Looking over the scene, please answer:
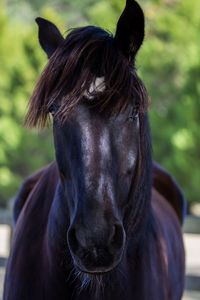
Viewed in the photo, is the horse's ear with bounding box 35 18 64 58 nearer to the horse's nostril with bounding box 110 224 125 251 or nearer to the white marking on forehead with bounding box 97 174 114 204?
the white marking on forehead with bounding box 97 174 114 204

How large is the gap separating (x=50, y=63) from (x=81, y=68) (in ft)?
0.55

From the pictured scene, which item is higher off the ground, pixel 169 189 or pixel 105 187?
pixel 105 187

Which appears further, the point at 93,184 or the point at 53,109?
the point at 53,109

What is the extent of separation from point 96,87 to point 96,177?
381 mm

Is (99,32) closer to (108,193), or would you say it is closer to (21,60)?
(108,193)

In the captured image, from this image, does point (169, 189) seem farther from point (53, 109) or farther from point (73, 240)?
point (73, 240)

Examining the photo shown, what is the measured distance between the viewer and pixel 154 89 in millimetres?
18750

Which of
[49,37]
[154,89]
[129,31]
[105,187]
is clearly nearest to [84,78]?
[129,31]

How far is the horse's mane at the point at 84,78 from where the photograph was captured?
105 inches

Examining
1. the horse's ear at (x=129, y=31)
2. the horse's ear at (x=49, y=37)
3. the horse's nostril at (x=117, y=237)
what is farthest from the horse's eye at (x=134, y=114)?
the horse's ear at (x=49, y=37)

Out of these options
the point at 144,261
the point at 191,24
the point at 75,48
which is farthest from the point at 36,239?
the point at 191,24

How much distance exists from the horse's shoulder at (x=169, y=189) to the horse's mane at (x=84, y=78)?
2175 mm

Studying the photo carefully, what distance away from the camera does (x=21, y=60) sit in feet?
60.6

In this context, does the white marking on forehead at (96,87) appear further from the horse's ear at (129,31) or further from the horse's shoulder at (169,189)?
the horse's shoulder at (169,189)
